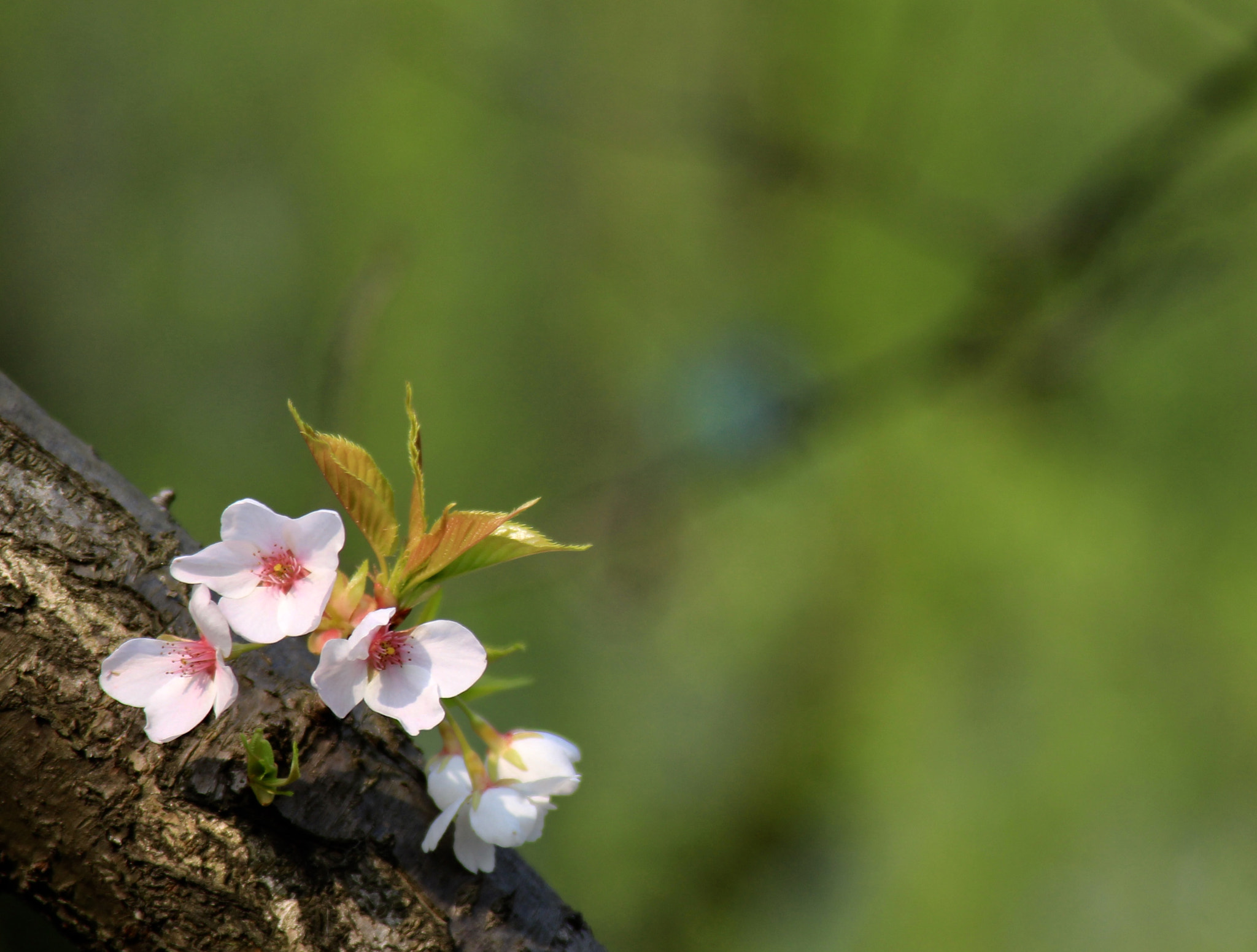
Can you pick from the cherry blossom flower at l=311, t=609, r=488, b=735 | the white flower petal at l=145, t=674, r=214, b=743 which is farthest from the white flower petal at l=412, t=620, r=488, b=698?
the white flower petal at l=145, t=674, r=214, b=743

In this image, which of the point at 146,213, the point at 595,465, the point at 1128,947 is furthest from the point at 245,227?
the point at 1128,947

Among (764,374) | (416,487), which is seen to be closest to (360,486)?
(416,487)

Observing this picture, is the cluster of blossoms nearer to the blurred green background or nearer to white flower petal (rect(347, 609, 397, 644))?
white flower petal (rect(347, 609, 397, 644))

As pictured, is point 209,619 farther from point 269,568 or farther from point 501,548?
point 501,548

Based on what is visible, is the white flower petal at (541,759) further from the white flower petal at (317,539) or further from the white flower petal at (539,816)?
the white flower petal at (317,539)

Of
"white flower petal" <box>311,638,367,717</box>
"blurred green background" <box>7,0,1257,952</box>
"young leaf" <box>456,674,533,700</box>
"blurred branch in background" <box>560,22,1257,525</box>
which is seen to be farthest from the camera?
"blurred green background" <box>7,0,1257,952</box>

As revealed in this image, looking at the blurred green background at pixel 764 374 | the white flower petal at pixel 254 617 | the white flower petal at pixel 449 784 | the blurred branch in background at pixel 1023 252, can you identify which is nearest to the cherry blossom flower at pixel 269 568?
the white flower petal at pixel 254 617

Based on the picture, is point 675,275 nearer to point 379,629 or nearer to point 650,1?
point 650,1

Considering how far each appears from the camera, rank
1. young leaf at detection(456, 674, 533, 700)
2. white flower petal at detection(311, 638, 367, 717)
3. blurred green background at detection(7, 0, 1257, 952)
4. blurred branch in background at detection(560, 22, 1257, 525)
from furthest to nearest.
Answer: blurred green background at detection(7, 0, 1257, 952)
blurred branch in background at detection(560, 22, 1257, 525)
young leaf at detection(456, 674, 533, 700)
white flower petal at detection(311, 638, 367, 717)
